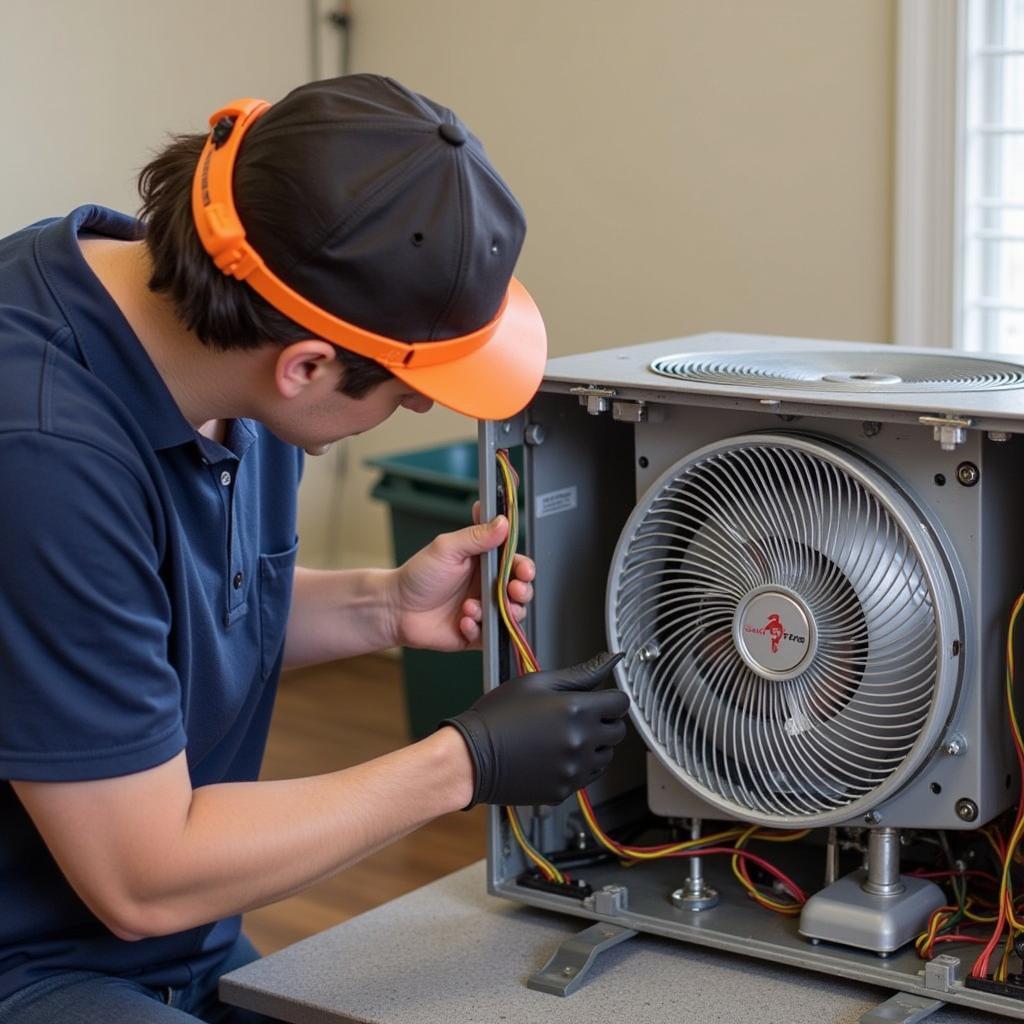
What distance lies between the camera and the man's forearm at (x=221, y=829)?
3.42 ft

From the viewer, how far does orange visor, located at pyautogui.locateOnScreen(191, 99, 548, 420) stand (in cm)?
104

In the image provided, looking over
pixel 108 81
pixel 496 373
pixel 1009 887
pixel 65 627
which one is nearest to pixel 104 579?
pixel 65 627

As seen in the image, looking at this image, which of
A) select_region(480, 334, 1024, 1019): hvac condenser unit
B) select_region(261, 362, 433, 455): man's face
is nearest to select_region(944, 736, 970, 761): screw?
select_region(480, 334, 1024, 1019): hvac condenser unit

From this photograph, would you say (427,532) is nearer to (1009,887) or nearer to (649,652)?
(649,652)

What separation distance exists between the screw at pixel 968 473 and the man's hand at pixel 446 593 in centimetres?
36

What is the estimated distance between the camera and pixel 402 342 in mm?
1083

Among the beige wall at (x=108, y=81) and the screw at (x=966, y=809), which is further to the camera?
the beige wall at (x=108, y=81)

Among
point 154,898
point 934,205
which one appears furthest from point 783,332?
point 154,898

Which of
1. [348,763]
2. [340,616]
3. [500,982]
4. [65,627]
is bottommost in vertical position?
[348,763]

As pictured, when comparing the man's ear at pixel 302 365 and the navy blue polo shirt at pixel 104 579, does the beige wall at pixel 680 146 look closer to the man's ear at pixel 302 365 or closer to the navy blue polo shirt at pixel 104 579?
the navy blue polo shirt at pixel 104 579

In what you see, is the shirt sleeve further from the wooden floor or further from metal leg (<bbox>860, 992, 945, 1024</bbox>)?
the wooden floor

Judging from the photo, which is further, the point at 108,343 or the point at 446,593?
the point at 446,593

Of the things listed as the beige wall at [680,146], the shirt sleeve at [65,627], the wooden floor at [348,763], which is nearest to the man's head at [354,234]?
the shirt sleeve at [65,627]

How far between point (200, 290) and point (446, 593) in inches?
17.1
